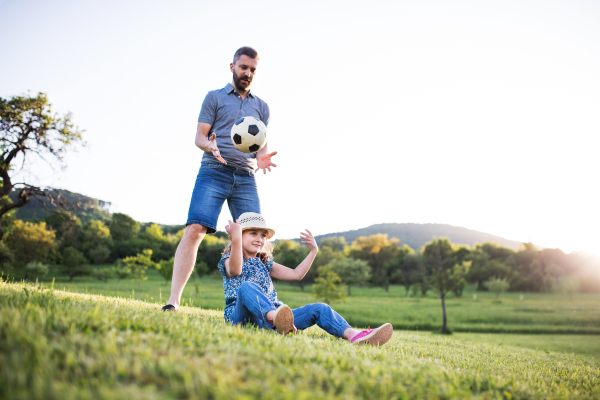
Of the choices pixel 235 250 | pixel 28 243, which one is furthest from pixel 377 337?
pixel 28 243

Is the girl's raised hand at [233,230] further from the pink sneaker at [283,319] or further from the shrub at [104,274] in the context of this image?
the shrub at [104,274]

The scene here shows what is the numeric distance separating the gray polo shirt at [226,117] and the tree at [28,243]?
49056mm

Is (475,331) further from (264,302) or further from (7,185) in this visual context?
(7,185)

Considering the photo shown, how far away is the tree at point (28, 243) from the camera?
42656mm

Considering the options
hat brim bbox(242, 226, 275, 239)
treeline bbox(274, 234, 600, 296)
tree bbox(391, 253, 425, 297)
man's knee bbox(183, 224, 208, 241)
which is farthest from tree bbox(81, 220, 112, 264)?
hat brim bbox(242, 226, 275, 239)

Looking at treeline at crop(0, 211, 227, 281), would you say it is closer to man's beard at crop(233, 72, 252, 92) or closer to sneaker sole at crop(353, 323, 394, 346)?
man's beard at crop(233, 72, 252, 92)

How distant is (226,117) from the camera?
218 inches

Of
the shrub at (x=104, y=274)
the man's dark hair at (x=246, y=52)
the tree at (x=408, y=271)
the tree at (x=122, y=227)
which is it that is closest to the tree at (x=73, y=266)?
the shrub at (x=104, y=274)

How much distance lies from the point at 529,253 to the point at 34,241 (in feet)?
272

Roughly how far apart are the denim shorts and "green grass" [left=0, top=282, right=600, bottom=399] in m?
2.22

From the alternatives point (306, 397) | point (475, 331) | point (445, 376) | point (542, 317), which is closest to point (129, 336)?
point (306, 397)

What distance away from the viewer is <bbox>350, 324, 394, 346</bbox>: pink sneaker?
3.83m

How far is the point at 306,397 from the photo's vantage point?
5.66 ft

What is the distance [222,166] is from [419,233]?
14522cm
